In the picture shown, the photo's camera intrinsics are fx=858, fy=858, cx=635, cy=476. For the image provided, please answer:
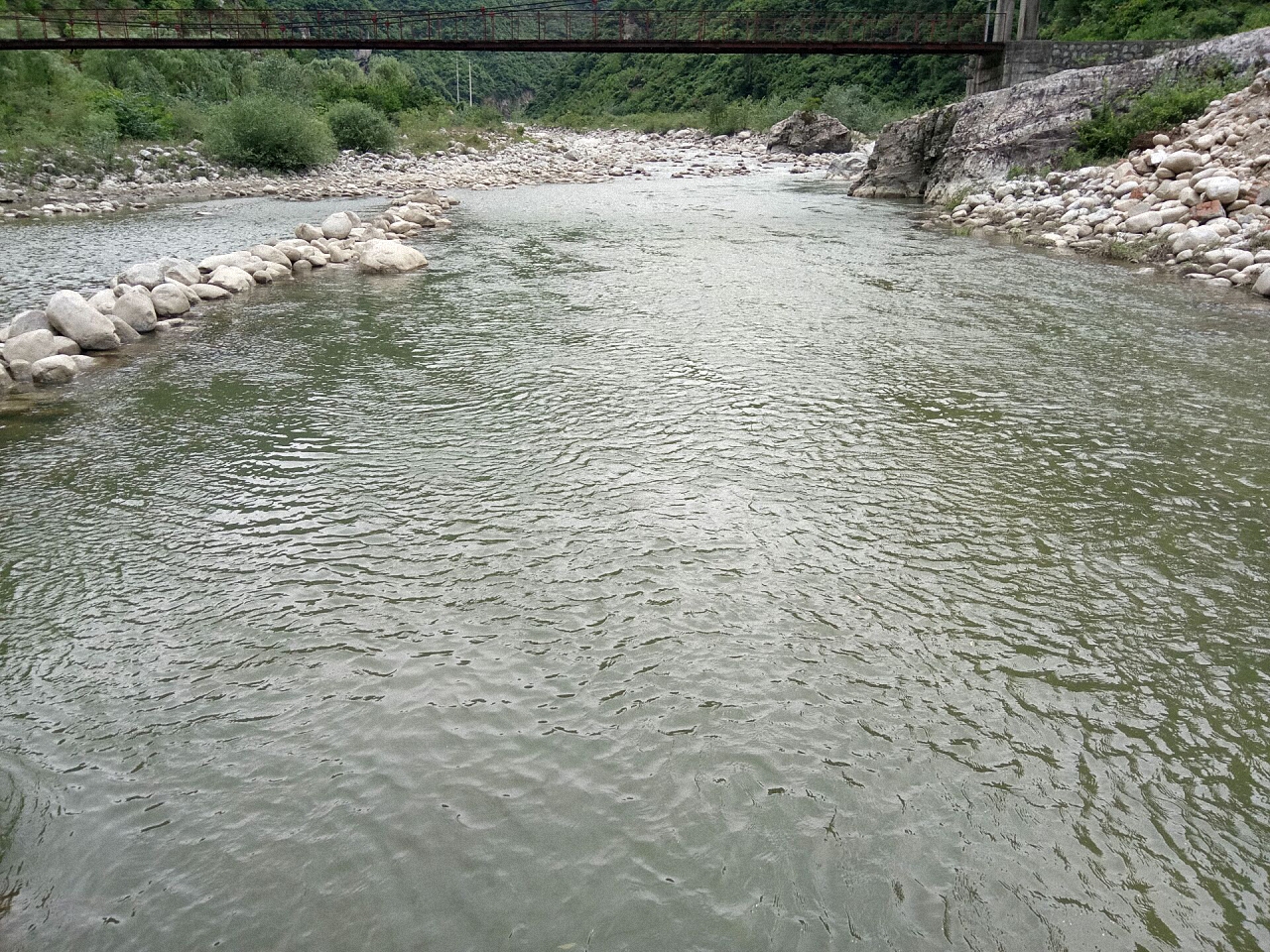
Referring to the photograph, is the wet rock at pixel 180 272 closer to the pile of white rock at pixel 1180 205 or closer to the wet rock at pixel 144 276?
the wet rock at pixel 144 276

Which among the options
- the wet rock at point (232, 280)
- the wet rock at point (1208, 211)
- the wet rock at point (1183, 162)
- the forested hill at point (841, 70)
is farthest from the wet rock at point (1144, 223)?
the forested hill at point (841, 70)

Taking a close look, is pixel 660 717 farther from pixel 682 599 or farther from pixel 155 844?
pixel 155 844

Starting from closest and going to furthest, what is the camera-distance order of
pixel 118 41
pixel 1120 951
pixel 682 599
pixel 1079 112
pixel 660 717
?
pixel 1120 951
pixel 660 717
pixel 682 599
pixel 1079 112
pixel 118 41

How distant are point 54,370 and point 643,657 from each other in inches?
286

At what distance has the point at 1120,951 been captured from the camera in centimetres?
247

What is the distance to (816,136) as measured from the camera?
44812 mm

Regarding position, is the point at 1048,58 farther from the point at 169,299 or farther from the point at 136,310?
the point at 136,310

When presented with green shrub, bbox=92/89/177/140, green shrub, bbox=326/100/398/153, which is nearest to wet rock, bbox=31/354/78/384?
green shrub, bbox=92/89/177/140

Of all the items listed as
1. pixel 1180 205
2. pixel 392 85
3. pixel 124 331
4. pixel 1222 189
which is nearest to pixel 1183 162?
pixel 1180 205

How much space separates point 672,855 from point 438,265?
42.6ft

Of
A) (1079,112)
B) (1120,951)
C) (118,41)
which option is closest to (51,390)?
(1120,951)

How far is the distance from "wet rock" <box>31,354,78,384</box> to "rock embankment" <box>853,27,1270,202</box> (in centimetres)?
1957

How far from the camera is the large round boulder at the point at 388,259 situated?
45.0 ft

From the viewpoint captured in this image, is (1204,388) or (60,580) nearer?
(60,580)
